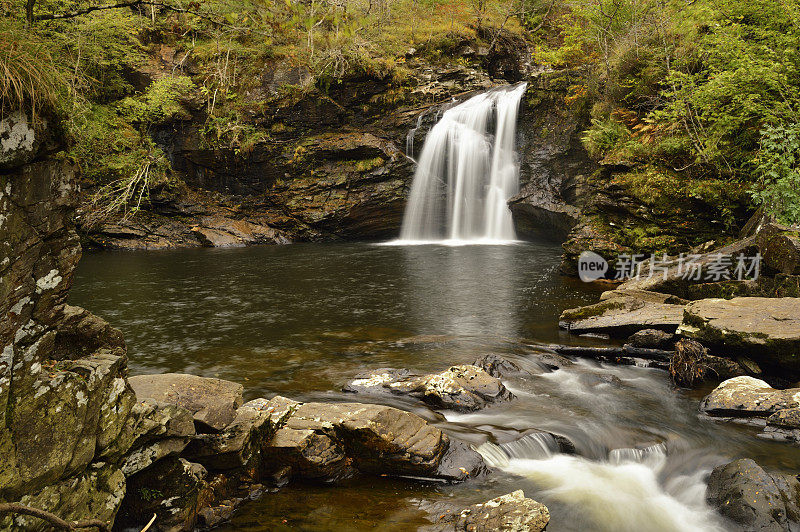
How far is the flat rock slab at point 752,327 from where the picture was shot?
20.4ft

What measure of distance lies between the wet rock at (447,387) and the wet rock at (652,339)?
3055 millimetres

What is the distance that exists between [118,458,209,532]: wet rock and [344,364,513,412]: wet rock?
9.65 ft

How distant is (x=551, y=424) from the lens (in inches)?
216

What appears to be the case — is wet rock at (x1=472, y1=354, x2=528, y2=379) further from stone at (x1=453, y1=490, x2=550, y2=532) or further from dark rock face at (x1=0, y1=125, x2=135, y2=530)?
A: dark rock face at (x1=0, y1=125, x2=135, y2=530)

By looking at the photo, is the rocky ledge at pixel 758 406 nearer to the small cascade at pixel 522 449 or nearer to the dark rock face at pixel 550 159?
the small cascade at pixel 522 449

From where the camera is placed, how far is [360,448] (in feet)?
14.4

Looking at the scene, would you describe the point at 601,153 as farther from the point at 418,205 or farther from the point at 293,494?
the point at 293,494

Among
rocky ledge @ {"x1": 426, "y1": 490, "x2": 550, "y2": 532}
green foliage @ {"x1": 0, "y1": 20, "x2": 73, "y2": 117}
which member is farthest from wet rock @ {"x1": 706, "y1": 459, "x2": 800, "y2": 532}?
green foliage @ {"x1": 0, "y1": 20, "x2": 73, "y2": 117}

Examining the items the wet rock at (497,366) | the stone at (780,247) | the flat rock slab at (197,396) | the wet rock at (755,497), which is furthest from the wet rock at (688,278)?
the flat rock slab at (197,396)

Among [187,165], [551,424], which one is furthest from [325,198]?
[551,424]

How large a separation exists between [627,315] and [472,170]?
50.7 feet

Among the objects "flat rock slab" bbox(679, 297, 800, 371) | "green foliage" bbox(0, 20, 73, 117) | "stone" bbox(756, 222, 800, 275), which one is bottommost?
"flat rock slab" bbox(679, 297, 800, 371)

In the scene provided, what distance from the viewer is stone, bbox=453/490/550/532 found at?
132 inches

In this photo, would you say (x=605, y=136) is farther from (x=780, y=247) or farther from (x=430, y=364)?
(x=430, y=364)
